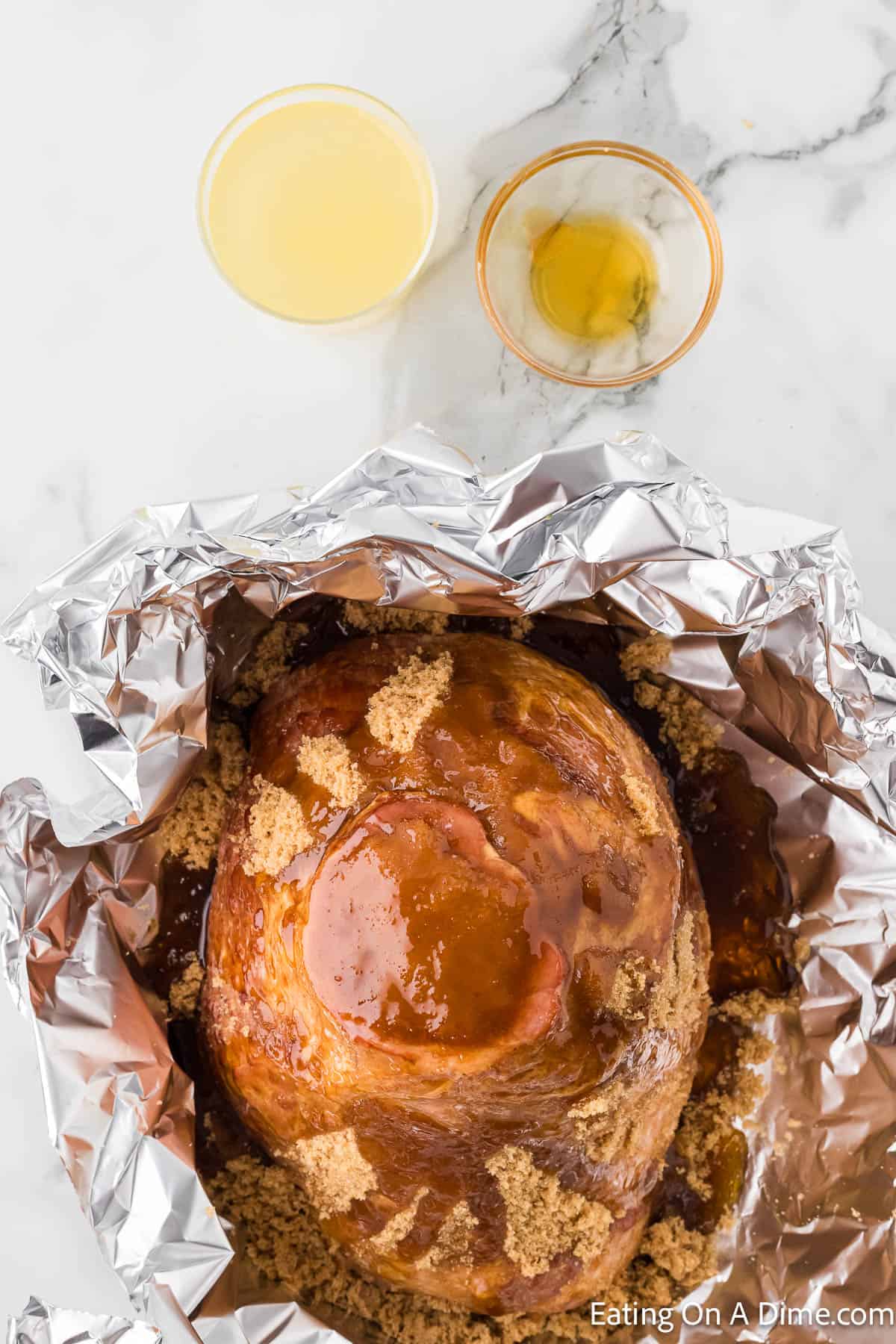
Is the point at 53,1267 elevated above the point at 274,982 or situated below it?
below

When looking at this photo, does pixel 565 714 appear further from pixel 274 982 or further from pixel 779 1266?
pixel 779 1266

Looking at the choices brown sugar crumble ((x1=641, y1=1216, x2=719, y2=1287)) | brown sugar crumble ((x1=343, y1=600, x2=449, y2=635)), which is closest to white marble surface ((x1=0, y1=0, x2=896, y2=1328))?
brown sugar crumble ((x1=343, y1=600, x2=449, y2=635))

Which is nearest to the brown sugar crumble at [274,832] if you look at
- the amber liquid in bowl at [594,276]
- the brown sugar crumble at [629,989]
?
the brown sugar crumble at [629,989]

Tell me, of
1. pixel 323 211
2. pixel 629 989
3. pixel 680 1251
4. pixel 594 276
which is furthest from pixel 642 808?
pixel 323 211

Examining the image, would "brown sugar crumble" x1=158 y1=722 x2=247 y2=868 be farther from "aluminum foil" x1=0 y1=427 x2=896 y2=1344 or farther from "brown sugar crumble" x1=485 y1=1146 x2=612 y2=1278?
"brown sugar crumble" x1=485 y1=1146 x2=612 y2=1278

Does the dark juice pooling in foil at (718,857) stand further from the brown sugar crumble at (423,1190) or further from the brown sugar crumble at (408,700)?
the brown sugar crumble at (408,700)

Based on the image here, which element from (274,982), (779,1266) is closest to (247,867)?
(274,982)

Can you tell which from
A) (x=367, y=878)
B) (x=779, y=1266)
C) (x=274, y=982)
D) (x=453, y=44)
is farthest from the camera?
(x=453, y=44)
